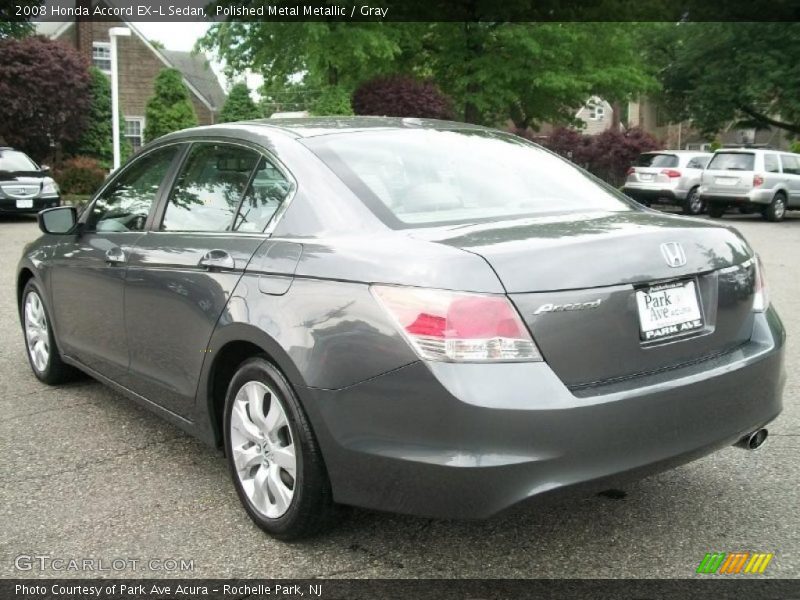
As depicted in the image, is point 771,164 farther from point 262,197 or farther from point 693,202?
point 262,197

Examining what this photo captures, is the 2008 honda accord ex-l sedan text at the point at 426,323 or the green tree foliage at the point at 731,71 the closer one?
the 2008 honda accord ex-l sedan text at the point at 426,323

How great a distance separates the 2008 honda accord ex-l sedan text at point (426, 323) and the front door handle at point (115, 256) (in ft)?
0.15

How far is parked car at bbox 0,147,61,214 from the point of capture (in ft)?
57.2

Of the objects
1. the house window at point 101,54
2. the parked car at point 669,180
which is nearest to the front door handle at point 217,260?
the parked car at point 669,180

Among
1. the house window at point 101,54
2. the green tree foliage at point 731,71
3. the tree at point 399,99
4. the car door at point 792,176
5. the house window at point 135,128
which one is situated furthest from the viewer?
the house window at point 135,128

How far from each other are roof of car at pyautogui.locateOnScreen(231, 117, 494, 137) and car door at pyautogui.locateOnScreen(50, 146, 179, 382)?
2.01 ft

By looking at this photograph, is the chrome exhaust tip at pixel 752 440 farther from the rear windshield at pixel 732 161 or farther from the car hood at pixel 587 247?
the rear windshield at pixel 732 161

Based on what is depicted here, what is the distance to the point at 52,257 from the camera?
487cm

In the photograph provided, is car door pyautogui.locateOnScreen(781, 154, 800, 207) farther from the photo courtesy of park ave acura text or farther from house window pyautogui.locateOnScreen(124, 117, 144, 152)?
house window pyautogui.locateOnScreen(124, 117, 144, 152)

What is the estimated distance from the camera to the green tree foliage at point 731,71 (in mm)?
30031

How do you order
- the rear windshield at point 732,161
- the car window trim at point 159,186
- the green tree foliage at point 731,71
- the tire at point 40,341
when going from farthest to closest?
the green tree foliage at point 731,71 → the rear windshield at point 732,161 → the tire at point 40,341 → the car window trim at point 159,186

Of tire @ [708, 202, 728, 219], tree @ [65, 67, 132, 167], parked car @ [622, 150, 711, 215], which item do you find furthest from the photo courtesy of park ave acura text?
tree @ [65, 67, 132, 167]

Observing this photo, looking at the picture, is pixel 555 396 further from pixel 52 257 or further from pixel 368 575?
pixel 52 257

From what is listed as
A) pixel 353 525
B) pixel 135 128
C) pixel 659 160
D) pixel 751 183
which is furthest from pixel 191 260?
pixel 135 128
